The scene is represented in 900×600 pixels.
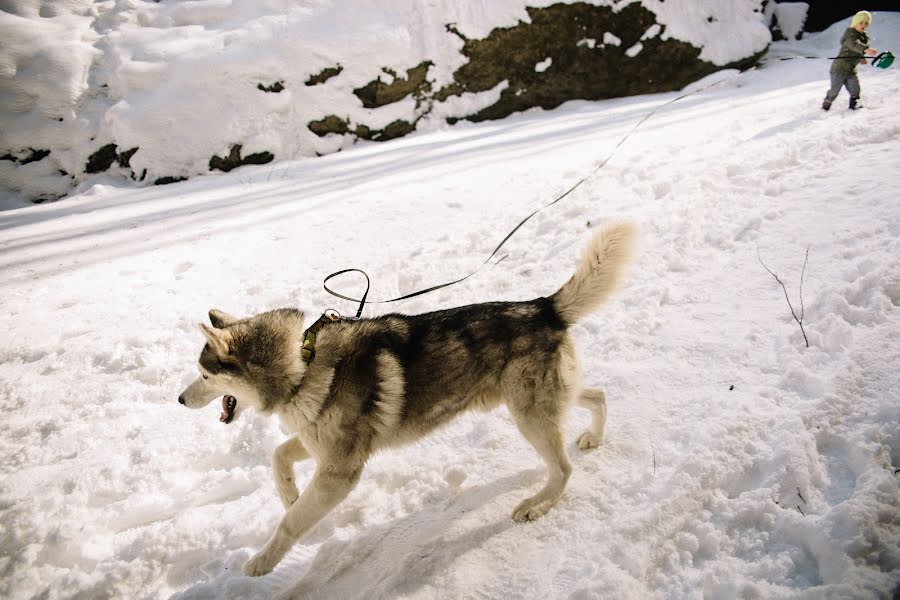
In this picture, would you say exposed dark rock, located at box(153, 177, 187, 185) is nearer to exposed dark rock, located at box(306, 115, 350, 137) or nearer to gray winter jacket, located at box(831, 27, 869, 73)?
exposed dark rock, located at box(306, 115, 350, 137)

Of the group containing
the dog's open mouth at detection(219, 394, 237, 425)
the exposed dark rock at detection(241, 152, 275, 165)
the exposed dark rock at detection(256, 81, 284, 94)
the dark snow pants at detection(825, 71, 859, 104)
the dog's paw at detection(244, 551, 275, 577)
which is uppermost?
the dark snow pants at detection(825, 71, 859, 104)

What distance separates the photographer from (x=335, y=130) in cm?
886

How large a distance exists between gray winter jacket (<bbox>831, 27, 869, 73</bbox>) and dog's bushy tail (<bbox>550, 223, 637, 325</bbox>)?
20.4 ft

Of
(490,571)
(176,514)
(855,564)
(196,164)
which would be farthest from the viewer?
(196,164)

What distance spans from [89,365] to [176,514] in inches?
77.3

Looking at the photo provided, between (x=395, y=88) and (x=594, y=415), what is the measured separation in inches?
330

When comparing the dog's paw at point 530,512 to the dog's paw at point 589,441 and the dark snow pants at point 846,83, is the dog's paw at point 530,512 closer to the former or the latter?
the dog's paw at point 589,441

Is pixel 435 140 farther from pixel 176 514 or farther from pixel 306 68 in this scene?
pixel 176 514

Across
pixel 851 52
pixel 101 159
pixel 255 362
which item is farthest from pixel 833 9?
pixel 101 159

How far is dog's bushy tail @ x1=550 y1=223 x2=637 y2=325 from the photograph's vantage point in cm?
247

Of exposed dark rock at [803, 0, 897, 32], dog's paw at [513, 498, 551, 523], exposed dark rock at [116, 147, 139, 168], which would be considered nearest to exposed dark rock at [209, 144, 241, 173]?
exposed dark rock at [116, 147, 139, 168]

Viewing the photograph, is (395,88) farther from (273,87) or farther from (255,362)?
(255,362)

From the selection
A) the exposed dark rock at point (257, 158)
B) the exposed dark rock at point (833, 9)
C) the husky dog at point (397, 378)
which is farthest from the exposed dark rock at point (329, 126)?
the exposed dark rock at point (833, 9)

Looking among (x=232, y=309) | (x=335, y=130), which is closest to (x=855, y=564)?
(x=232, y=309)
